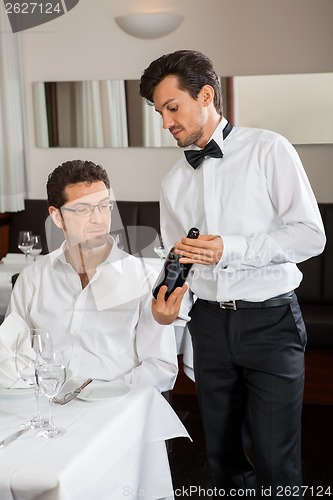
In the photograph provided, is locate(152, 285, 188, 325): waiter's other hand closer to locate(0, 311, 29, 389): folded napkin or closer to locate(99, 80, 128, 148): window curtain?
locate(0, 311, 29, 389): folded napkin

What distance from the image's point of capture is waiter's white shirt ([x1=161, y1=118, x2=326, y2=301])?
74.9 inches

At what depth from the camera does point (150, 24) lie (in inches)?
179

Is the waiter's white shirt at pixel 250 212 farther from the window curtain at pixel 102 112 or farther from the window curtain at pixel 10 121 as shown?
the window curtain at pixel 10 121

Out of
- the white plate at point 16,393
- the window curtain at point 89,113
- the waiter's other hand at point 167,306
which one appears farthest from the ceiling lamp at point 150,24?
the white plate at point 16,393

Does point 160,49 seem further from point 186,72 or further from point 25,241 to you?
point 186,72

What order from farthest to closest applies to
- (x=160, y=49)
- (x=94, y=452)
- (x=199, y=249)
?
(x=160, y=49), (x=199, y=249), (x=94, y=452)

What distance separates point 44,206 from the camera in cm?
480

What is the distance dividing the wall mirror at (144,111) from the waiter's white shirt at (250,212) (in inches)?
92.5

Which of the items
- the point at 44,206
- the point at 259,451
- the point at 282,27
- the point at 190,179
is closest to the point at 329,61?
the point at 282,27

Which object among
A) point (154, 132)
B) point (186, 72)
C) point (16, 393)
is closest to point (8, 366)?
point (16, 393)

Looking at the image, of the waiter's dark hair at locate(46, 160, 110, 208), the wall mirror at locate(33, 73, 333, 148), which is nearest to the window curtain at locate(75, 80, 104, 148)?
the wall mirror at locate(33, 73, 333, 148)

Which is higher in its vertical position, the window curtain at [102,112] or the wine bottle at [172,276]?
the window curtain at [102,112]

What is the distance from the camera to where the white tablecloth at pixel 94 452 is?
1362mm

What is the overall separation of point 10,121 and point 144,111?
0.86 metres
